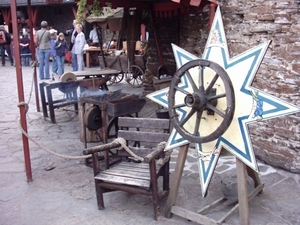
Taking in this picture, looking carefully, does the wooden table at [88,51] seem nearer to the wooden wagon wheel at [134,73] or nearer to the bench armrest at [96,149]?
the wooden wagon wheel at [134,73]

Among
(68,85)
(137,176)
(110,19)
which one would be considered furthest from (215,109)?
(110,19)

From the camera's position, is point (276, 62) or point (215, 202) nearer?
point (215, 202)

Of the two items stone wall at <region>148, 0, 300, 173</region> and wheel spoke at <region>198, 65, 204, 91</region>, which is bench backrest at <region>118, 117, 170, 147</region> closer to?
wheel spoke at <region>198, 65, 204, 91</region>

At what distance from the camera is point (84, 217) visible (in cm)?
393

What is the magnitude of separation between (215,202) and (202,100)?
1.32m

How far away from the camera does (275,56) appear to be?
491 centimetres

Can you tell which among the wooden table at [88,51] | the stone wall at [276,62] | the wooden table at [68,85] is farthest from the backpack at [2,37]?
the stone wall at [276,62]

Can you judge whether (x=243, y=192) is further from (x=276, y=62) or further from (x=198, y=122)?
(x=276, y=62)

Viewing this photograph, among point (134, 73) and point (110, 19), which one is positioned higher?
point (110, 19)

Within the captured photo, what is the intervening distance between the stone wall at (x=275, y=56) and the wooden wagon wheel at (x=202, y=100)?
182 centimetres

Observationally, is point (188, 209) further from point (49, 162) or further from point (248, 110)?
point (49, 162)

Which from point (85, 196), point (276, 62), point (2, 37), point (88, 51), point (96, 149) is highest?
point (2, 37)

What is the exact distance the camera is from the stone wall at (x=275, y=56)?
471 centimetres

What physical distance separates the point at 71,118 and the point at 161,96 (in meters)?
4.54
